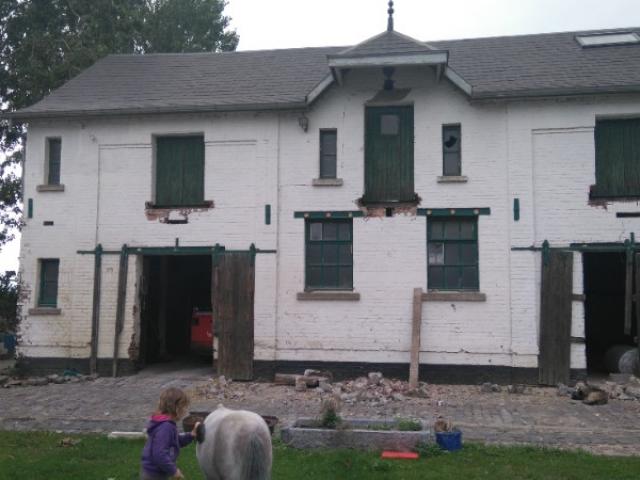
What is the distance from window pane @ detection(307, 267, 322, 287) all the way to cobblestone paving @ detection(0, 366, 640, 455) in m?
2.44

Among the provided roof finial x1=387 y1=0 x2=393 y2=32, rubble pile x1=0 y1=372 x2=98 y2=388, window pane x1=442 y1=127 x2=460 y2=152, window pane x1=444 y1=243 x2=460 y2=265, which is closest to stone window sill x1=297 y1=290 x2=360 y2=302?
window pane x1=444 y1=243 x2=460 y2=265

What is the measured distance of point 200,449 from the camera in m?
5.09

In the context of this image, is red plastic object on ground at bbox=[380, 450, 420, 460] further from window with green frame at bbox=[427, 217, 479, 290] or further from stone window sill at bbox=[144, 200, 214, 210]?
stone window sill at bbox=[144, 200, 214, 210]

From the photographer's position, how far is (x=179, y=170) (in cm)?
1546

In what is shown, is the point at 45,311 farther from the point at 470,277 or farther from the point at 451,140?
the point at 451,140

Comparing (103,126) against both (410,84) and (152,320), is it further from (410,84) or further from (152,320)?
(410,84)

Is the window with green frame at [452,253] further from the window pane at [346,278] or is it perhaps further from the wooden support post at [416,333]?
the window pane at [346,278]

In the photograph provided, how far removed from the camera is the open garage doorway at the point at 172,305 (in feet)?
53.1

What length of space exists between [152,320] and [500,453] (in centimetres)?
1084

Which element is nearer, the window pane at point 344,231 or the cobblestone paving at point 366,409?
the cobblestone paving at point 366,409

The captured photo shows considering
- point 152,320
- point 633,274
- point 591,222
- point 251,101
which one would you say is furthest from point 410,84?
point 152,320

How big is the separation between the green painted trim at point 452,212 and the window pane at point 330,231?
196 cm

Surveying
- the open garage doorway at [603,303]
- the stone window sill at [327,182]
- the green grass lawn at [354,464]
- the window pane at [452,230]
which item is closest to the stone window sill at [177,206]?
the stone window sill at [327,182]

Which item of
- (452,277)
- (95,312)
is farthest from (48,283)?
(452,277)
